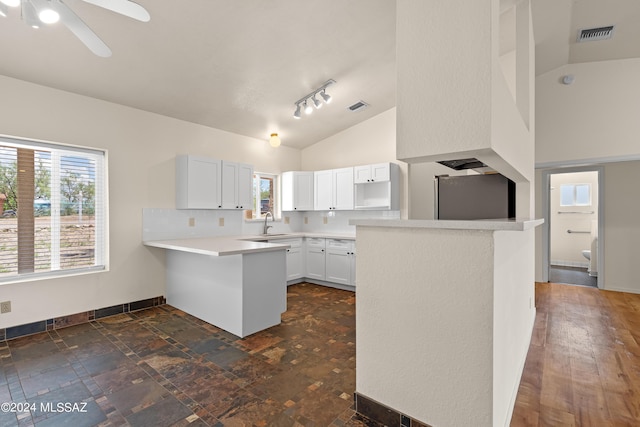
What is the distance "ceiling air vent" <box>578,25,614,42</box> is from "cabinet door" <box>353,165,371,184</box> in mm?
2933

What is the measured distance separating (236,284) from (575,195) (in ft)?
25.2

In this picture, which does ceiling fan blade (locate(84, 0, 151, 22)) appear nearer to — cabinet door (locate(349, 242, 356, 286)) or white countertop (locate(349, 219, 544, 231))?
white countertop (locate(349, 219, 544, 231))

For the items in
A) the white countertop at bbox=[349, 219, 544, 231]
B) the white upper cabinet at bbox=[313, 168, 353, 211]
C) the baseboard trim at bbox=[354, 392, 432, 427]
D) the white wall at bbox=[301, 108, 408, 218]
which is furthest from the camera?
the white upper cabinet at bbox=[313, 168, 353, 211]

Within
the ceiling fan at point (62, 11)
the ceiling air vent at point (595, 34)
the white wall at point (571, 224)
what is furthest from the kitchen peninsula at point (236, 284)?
the white wall at point (571, 224)

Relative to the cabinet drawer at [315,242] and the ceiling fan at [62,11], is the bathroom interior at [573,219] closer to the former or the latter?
the cabinet drawer at [315,242]

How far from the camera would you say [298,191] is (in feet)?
18.1

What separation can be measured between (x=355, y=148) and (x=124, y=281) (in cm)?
397

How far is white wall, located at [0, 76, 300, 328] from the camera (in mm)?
2986

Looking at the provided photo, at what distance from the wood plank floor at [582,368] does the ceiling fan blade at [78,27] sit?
341 centimetres

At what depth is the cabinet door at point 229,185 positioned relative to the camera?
4332 millimetres

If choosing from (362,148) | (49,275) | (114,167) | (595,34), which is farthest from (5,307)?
(595,34)

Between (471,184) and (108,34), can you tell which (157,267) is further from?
(471,184)

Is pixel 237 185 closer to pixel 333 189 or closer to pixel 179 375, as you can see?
pixel 333 189

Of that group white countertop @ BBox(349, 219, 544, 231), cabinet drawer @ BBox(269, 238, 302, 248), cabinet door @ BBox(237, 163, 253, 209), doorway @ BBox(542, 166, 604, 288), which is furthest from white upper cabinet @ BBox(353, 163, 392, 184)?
doorway @ BBox(542, 166, 604, 288)
